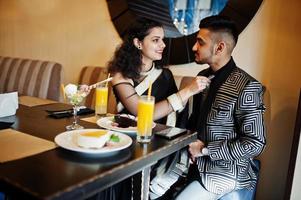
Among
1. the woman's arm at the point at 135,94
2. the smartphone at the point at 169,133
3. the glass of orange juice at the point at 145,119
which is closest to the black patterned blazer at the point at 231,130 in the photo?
the woman's arm at the point at 135,94

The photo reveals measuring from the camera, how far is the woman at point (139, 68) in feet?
5.57

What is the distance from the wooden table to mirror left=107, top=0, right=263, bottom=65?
115cm

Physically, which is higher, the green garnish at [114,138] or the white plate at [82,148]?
the green garnish at [114,138]

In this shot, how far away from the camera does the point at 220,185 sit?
148 centimetres

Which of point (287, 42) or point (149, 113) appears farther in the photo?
point (287, 42)

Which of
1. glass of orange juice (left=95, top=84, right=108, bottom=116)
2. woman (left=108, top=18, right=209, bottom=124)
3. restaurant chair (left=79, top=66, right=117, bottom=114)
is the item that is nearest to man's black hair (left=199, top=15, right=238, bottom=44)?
woman (left=108, top=18, right=209, bottom=124)

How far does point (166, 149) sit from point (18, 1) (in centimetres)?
318

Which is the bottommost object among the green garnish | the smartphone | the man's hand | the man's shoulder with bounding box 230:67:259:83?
the man's hand

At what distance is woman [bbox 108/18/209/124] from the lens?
1697 millimetres

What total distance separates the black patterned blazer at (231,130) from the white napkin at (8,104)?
0.96m

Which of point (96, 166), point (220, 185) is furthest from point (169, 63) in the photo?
point (96, 166)

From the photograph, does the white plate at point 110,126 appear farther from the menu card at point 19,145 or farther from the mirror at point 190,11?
the mirror at point 190,11

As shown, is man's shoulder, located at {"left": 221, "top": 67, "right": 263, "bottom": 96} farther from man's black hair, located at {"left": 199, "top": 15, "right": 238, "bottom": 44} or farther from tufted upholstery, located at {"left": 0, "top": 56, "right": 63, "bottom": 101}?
tufted upholstery, located at {"left": 0, "top": 56, "right": 63, "bottom": 101}

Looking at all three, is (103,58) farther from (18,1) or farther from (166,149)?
(166,149)
